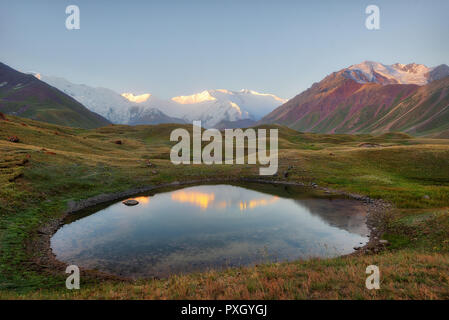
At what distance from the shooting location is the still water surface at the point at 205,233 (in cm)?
2367

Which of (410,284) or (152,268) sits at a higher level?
(410,284)

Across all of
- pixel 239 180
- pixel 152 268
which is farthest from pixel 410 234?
pixel 239 180

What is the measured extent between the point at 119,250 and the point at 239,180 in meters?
43.0

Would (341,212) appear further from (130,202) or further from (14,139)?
(14,139)

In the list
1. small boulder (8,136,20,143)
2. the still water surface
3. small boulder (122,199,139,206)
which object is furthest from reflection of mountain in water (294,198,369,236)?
small boulder (8,136,20,143)

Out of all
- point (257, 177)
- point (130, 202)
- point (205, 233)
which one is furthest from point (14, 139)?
point (257, 177)

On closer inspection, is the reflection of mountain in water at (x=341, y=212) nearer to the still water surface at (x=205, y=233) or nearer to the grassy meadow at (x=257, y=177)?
the still water surface at (x=205, y=233)

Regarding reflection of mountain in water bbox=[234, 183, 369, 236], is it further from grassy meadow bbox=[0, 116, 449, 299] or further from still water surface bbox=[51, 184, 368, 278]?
grassy meadow bbox=[0, 116, 449, 299]

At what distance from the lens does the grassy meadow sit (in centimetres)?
1216

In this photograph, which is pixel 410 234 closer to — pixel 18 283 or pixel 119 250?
pixel 119 250

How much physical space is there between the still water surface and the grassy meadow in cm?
346

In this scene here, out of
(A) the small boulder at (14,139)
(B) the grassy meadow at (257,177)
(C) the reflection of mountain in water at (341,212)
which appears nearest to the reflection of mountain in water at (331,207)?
(C) the reflection of mountain in water at (341,212)

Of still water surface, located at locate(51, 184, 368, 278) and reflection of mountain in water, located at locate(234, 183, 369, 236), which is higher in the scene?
reflection of mountain in water, located at locate(234, 183, 369, 236)
